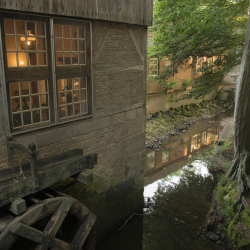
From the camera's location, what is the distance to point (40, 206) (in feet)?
12.5

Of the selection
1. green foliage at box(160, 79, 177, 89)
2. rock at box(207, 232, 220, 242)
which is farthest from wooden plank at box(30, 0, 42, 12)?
green foliage at box(160, 79, 177, 89)

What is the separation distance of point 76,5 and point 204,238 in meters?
6.32

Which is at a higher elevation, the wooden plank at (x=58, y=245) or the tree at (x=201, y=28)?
the tree at (x=201, y=28)

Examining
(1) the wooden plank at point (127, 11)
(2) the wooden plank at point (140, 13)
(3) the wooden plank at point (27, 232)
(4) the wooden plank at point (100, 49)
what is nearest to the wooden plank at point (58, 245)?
(3) the wooden plank at point (27, 232)

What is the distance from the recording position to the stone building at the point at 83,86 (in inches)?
167

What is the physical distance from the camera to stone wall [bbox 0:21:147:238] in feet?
17.0

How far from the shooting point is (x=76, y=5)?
15.4 feet

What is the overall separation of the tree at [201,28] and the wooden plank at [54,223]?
775cm

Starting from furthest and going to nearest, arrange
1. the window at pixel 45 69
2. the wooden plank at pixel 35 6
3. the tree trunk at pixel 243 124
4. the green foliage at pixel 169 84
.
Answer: the green foliage at pixel 169 84 → the tree trunk at pixel 243 124 → the window at pixel 45 69 → the wooden plank at pixel 35 6

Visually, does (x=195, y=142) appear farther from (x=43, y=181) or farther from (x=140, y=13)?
(x=43, y=181)

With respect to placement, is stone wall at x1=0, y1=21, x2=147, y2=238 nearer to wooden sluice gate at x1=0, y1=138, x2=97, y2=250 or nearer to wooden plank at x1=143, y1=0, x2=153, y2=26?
wooden plank at x1=143, y1=0, x2=153, y2=26

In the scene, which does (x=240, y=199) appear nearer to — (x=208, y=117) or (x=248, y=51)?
(x=248, y=51)

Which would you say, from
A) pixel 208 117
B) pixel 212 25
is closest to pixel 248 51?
pixel 212 25

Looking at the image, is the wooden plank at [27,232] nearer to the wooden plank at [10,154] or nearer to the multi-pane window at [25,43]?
the wooden plank at [10,154]
